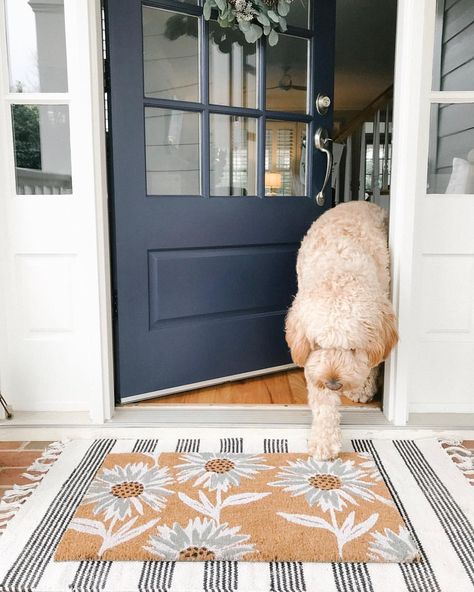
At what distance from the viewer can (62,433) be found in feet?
6.68

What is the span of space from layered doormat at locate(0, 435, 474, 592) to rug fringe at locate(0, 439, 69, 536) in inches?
0.9

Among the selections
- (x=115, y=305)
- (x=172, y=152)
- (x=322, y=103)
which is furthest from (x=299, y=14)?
(x=115, y=305)

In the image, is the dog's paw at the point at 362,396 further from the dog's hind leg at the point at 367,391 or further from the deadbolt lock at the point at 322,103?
the deadbolt lock at the point at 322,103

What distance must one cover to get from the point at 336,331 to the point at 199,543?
69 cm

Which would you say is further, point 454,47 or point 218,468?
point 454,47

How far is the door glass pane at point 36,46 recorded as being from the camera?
6.58 feet

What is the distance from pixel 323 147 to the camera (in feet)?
8.30

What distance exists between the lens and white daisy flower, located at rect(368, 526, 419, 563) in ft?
4.33

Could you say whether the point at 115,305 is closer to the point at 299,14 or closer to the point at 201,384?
the point at 201,384

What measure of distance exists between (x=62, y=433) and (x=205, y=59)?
161cm

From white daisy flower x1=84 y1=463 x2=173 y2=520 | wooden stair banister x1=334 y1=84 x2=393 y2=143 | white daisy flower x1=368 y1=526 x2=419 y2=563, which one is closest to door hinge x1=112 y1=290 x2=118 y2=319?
white daisy flower x1=84 y1=463 x2=173 y2=520

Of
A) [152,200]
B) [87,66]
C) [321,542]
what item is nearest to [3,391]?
[152,200]

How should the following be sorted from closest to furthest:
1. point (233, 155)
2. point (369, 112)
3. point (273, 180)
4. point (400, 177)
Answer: point (400, 177)
point (233, 155)
point (273, 180)
point (369, 112)

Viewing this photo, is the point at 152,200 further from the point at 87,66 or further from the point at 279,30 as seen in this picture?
the point at 279,30
